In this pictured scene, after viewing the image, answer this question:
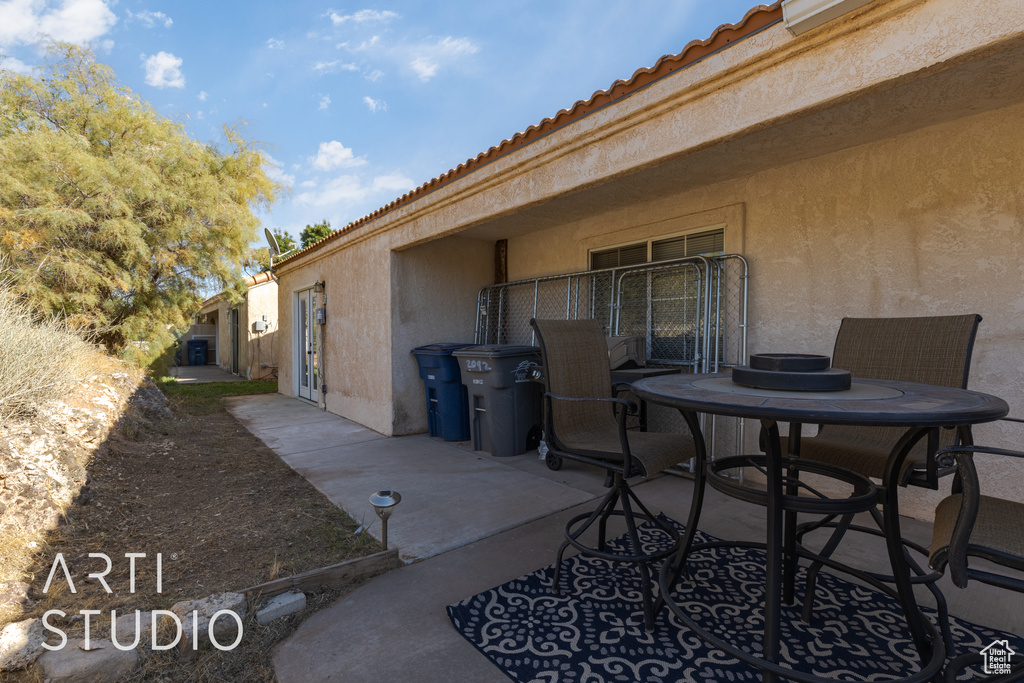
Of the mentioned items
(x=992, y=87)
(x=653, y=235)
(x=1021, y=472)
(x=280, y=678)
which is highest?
(x=992, y=87)

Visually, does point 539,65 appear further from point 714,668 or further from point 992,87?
point 714,668

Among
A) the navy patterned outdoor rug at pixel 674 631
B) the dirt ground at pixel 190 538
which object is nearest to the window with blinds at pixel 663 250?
the navy patterned outdoor rug at pixel 674 631

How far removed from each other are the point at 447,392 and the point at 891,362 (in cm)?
413

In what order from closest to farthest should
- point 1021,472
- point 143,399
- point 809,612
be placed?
point 809,612, point 1021,472, point 143,399

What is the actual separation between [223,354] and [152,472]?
14.8 metres

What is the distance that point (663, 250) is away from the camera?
15.5 ft

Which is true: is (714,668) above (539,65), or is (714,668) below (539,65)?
below

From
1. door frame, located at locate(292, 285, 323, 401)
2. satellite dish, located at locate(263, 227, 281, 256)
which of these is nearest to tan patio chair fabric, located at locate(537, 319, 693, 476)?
door frame, located at locate(292, 285, 323, 401)

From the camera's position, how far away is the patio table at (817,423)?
1.37 meters

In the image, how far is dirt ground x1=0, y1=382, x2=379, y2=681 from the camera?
2002mm

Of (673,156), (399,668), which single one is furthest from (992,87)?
(399,668)

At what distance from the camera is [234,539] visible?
2.92 meters

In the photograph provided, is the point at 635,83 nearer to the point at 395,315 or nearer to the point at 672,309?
the point at 672,309

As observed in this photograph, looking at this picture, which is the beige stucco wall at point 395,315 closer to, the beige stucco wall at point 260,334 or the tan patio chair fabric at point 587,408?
the tan patio chair fabric at point 587,408
